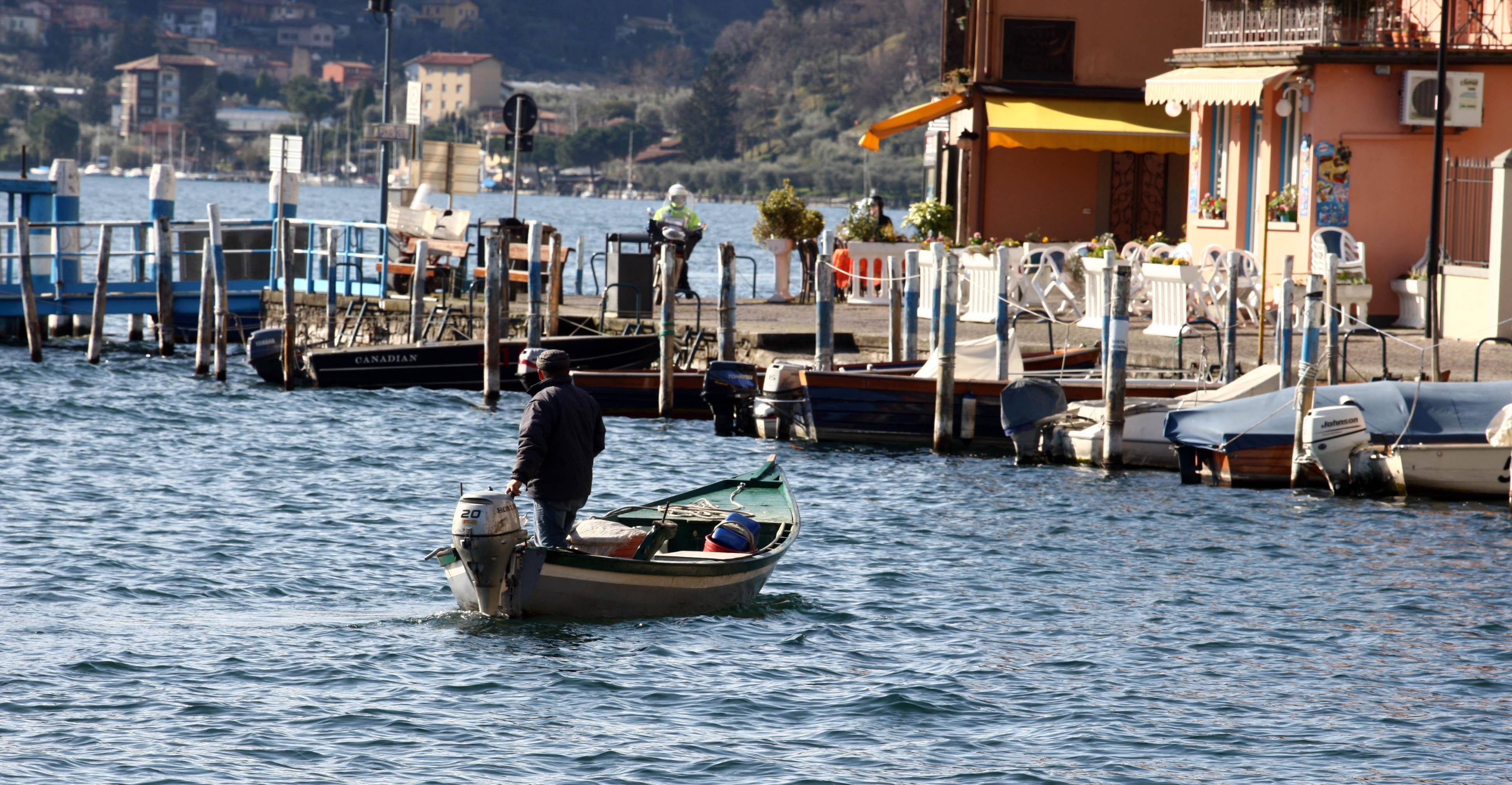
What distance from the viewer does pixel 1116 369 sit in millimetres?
17938

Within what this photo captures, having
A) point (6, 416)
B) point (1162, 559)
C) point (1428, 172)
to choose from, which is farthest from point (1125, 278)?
point (6, 416)

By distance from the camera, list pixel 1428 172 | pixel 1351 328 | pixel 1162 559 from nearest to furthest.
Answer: pixel 1162 559
pixel 1351 328
pixel 1428 172

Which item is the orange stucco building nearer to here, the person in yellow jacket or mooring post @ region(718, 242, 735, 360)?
mooring post @ region(718, 242, 735, 360)

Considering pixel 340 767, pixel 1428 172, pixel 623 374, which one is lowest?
pixel 340 767

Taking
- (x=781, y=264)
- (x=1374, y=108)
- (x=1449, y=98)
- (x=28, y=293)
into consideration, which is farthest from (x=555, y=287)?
(x=1449, y=98)

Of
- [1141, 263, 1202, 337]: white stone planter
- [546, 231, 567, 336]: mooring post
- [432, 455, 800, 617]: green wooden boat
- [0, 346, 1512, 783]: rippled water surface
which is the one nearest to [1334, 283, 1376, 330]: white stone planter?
[1141, 263, 1202, 337]: white stone planter

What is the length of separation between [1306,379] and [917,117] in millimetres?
14447

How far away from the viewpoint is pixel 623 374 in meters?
22.5

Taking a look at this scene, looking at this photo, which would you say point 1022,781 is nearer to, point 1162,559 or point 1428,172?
point 1162,559

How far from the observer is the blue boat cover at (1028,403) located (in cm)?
1931

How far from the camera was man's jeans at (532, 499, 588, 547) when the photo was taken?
12047 mm

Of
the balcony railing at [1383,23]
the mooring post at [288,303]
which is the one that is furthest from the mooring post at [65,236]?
the balcony railing at [1383,23]

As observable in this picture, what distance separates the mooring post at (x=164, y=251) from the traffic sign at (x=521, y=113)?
5461 mm

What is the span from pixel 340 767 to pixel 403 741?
19.4 inches
